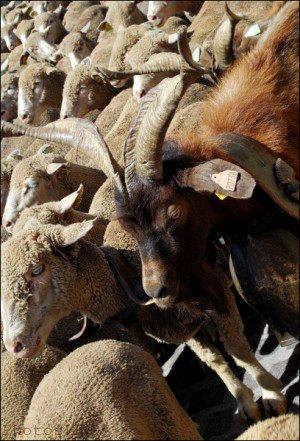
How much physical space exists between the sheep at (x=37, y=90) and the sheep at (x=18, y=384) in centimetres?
543

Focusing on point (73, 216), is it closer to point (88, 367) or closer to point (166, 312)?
point (166, 312)

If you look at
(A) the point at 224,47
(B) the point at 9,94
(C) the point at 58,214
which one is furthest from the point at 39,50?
(A) the point at 224,47

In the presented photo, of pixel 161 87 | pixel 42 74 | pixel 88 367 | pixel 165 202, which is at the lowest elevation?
pixel 42 74

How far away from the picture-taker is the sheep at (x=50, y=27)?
1088cm

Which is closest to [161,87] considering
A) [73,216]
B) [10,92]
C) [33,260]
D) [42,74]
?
[33,260]

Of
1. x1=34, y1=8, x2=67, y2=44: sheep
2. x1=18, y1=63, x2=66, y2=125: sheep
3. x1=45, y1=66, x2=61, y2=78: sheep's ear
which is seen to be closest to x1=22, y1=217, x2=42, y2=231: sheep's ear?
x1=18, y1=63, x2=66, y2=125: sheep

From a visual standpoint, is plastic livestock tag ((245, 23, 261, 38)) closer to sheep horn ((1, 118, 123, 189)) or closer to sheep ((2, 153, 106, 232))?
sheep horn ((1, 118, 123, 189))

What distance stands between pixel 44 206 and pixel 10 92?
606 centimetres

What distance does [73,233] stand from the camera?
11.6ft

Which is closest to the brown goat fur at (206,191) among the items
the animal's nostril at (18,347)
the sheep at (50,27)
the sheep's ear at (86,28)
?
the animal's nostril at (18,347)

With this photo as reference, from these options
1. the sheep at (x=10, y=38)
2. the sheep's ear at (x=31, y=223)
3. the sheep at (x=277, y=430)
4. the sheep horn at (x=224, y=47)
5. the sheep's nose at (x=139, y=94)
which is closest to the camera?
the sheep at (x=277, y=430)

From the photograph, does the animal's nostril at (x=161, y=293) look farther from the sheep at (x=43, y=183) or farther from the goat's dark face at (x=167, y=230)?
the sheep at (x=43, y=183)

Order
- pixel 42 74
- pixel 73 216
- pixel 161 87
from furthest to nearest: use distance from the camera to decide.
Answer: pixel 42 74
pixel 73 216
pixel 161 87

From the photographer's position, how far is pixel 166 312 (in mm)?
3703
